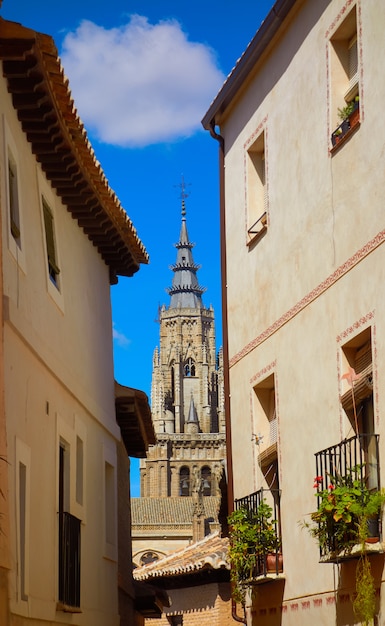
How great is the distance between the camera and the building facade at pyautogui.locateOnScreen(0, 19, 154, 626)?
445 inches

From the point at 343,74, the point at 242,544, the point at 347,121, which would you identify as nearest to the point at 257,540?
the point at 242,544

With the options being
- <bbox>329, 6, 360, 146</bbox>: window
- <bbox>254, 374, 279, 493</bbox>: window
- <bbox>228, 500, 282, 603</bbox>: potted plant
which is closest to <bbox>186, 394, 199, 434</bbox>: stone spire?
<bbox>254, 374, 279, 493</bbox>: window

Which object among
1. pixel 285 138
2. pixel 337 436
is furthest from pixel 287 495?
pixel 285 138

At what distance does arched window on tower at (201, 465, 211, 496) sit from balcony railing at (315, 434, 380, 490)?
12418 cm

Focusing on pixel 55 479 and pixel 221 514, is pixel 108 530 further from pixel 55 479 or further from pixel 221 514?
pixel 55 479

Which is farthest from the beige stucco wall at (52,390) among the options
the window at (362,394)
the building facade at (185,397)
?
the building facade at (185,397)

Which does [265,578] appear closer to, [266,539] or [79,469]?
[266,539]

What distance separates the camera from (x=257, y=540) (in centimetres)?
1434

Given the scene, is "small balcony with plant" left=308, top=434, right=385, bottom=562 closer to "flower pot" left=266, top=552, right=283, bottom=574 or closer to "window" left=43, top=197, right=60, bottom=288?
"flower pot" left=266, top=552, right=283, bottom=574

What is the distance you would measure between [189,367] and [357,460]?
140 metres

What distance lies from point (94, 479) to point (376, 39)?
7554 mm

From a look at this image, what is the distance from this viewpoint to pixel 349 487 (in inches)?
449

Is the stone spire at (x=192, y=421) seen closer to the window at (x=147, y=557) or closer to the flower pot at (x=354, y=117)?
the window at (x=147, y=557)

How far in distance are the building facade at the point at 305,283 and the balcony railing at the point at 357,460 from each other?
0.02 metres
